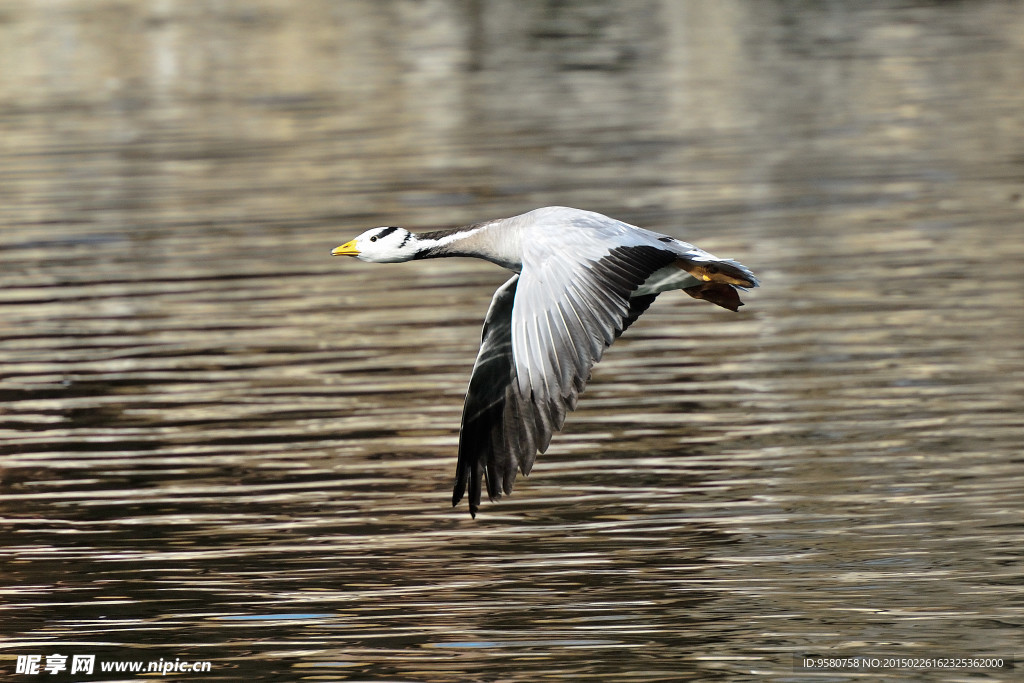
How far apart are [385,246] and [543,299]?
1.95 metres

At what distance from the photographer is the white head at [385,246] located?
1012 centimetres

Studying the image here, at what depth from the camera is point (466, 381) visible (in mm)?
13953

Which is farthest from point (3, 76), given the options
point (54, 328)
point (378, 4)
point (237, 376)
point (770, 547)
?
point (770, 547)

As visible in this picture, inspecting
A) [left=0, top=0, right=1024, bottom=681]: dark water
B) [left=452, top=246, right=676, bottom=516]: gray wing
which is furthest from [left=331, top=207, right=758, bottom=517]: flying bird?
[left=0, top=0, right=1024, bottom=681]: dark water

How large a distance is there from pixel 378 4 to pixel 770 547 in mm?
42429

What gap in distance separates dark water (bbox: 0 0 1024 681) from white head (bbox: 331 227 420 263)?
160 cm

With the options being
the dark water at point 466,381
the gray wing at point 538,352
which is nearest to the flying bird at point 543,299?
the gray wing at point 538,352

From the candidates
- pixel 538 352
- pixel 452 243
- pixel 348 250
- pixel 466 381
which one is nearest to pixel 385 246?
pixel 348 250

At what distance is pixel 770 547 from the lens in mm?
10070

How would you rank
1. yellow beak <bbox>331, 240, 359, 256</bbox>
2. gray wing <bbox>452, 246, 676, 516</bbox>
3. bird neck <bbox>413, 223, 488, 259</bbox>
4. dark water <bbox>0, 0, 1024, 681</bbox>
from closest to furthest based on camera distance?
1. gray wing <bbox>452, 246, 676, 516</bbox>
2. dark water <bbox>0, 0, 1024, 681</bbox>
3. bird neck <bbox>413, 223, 488, 259</bbox>
4. yellow beak <bbox>331, 240, 359, 256</bbox>

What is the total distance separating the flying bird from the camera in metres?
8.29

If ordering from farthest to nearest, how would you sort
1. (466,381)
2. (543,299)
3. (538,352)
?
(466,381), (543,299), (538,352)

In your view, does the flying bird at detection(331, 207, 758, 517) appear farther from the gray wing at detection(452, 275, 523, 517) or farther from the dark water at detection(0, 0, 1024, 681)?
the dark water at detection(0, 0, 1024, 681)

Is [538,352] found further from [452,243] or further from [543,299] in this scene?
[452,243]
